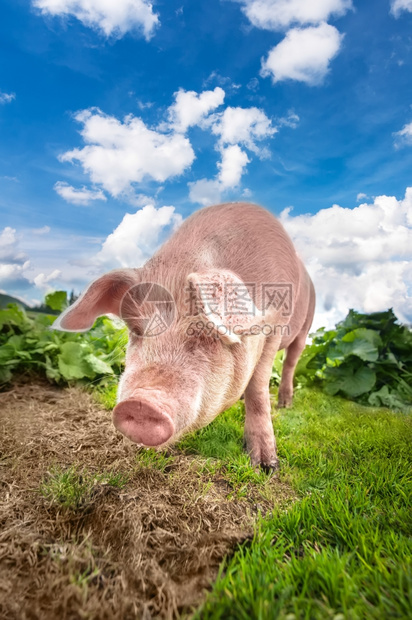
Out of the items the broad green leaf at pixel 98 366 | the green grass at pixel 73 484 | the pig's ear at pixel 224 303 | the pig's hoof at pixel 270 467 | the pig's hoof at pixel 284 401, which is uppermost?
the pig's ear at pixel 224 303

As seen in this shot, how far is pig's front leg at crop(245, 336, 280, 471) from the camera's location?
3.18m

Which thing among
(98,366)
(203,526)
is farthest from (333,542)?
(98,366)

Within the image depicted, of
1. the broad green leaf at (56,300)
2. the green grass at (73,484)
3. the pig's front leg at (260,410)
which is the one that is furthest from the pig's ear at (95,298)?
the broad green leaf at (56,300)

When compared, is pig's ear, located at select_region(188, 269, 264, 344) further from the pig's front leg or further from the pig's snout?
the pig's front leg

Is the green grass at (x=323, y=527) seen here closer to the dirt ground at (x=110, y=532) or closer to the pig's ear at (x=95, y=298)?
the dirt ground at (x=110, y=532)

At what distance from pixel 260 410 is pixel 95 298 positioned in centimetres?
159

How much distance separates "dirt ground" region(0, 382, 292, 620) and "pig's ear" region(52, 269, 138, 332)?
0.96m

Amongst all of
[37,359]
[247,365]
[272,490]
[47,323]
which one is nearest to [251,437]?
[272,490]

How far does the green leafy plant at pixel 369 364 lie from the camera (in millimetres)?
5648

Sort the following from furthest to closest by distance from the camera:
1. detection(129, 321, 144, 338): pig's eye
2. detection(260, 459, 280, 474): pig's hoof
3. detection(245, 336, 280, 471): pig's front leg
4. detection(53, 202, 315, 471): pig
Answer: detection(245, 336, 280, 471): pig's front leg
detection(260, 459, 280, 474): pig's hoof
detection(129, 321, 144, 338): pig's eye
detection(53, 202, 315, 471): pig

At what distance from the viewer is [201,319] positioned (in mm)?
2137

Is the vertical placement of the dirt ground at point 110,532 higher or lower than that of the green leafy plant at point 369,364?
lower

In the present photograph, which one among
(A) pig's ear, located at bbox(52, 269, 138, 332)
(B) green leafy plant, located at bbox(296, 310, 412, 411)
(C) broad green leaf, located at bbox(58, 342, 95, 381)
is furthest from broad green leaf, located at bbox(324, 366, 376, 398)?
(A) pig's ear, located at bbox(52, 269, 138, 332)

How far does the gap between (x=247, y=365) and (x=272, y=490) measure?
0.88m
